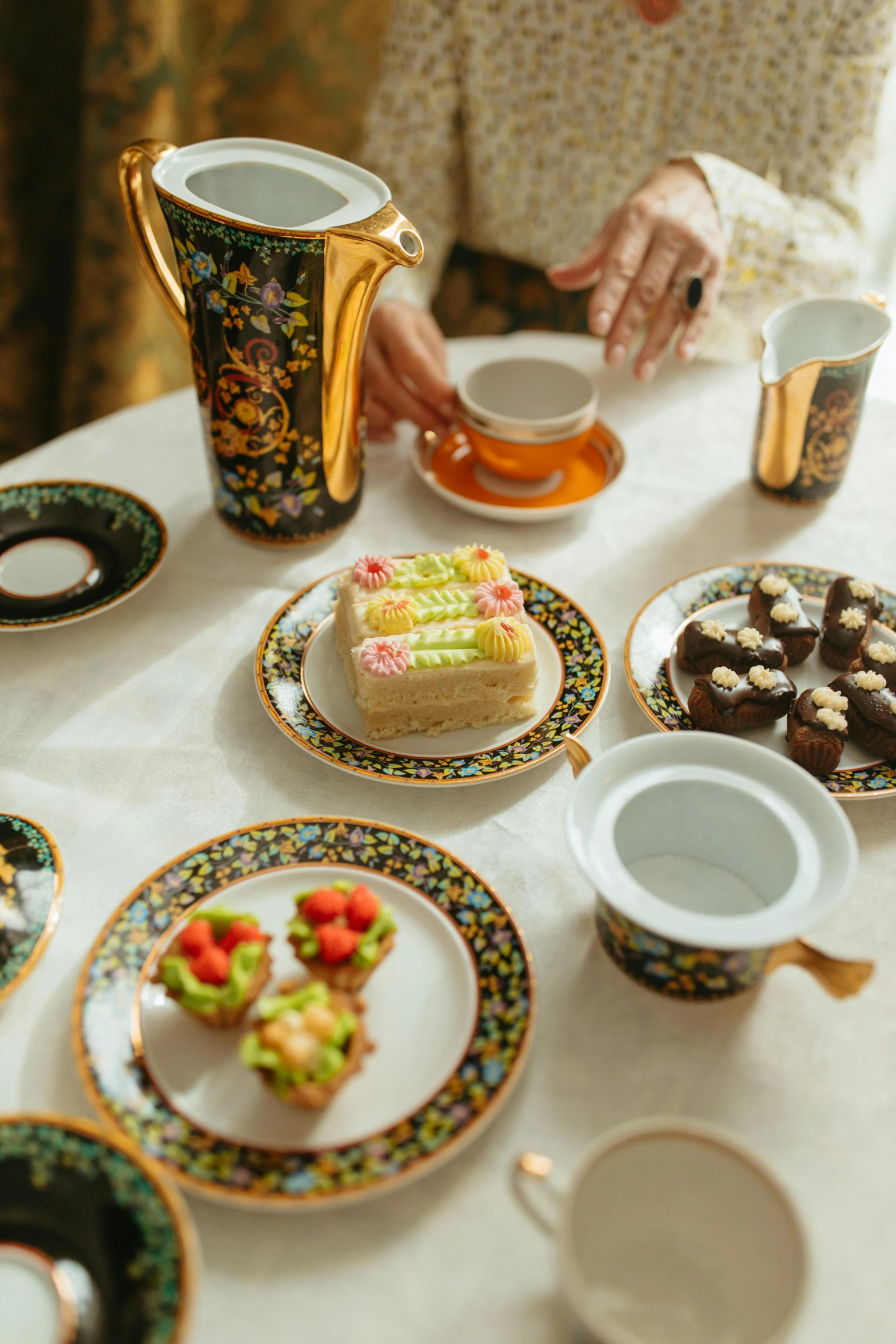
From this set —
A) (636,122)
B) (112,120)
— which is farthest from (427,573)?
(112,120)

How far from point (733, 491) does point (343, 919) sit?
2.80ft

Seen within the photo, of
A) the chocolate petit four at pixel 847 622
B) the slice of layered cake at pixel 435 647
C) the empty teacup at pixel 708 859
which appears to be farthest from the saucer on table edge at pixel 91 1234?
the chocolate petit four at pixel 847 622

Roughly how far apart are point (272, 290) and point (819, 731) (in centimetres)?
65

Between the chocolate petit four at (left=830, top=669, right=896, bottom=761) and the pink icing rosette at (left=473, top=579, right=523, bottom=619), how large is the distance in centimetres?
31

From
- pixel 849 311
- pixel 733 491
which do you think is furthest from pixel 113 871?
Answer: pixel 849 311

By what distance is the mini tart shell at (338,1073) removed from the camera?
0.59 m

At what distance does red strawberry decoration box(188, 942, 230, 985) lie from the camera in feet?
2.07

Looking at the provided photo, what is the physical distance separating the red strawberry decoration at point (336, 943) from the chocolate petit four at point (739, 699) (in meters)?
0.40

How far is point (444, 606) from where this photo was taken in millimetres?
936

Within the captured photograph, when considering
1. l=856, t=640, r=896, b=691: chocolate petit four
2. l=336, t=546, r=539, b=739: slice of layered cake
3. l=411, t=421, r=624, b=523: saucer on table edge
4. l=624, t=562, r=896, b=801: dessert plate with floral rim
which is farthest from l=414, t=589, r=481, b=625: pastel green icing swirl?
l=856, t=640, r=896, b=691: chocolate petit four

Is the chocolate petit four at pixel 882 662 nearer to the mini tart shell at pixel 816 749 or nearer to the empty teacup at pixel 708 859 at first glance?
the mini tart shell at pixel 816 749

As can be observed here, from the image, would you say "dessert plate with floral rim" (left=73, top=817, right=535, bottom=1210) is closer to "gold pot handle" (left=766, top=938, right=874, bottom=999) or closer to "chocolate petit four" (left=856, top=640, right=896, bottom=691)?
"gold pot handle" (left=766, top=938, right=874, bottom=999)

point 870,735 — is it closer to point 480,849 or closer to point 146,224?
point 480,849

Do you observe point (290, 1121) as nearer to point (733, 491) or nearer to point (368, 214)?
point (368, 214)
